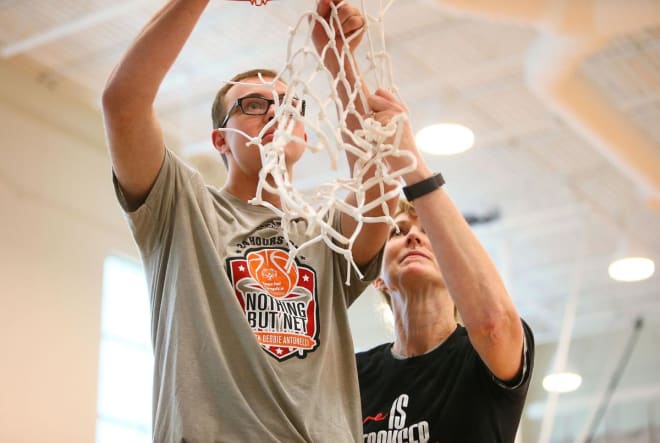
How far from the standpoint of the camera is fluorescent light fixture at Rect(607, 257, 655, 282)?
7352 millimetres

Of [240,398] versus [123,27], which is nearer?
[240,398]

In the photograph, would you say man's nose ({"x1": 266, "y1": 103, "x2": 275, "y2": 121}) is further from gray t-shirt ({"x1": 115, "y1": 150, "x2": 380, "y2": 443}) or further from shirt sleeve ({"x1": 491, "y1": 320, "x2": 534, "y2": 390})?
shirt sleeve ({"x1": 491, "y1": 320, "x2": 534, "y2": 390})

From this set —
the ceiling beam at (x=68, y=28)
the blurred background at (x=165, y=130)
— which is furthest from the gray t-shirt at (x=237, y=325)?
the ceiling beam at (x=68, y=28)

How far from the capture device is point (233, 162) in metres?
2.01

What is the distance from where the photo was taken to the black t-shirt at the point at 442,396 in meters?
2.12

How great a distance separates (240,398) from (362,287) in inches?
17.4

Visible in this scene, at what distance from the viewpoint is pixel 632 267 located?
→ 24.4ft

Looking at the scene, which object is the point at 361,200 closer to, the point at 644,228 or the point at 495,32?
the point at 495,32

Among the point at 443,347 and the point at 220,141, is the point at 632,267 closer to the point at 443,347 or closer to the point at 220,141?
the point at 443,347

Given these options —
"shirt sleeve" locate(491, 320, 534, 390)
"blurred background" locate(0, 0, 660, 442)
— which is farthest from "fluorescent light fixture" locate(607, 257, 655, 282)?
"shirt sleeve" locate(491, 320, 534, 390)

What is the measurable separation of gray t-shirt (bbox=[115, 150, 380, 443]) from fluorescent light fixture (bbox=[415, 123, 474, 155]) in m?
3.65

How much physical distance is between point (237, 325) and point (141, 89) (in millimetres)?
427

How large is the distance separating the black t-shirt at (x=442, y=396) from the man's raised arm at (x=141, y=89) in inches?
33.5

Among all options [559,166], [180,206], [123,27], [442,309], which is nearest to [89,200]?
[123,27]
